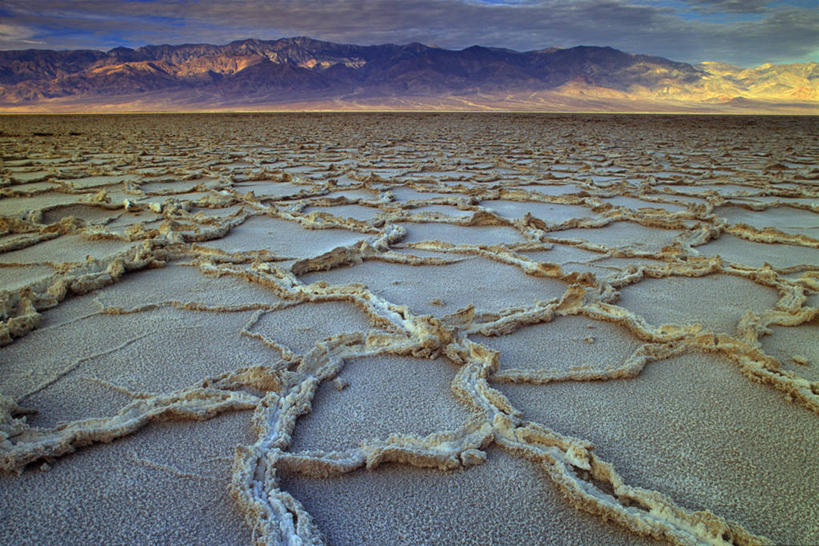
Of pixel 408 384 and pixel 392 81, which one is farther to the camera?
pixel 392 81

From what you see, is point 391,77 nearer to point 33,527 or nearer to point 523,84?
point 523,84

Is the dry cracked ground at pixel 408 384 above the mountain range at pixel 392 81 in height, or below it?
below

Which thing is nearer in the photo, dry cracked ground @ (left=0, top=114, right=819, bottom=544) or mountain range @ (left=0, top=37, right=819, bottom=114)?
dry cracked ground @ (left=0, top=114, right=819, bottom=544)

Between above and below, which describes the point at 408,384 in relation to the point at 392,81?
below

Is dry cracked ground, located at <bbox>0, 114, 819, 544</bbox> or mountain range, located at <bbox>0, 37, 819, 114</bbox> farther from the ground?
mountain range, located at <bbox>0, 37, 819, 114</bbox>

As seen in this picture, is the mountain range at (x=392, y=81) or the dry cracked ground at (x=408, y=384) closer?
the dry cracked ground at (x=408, y=384)
